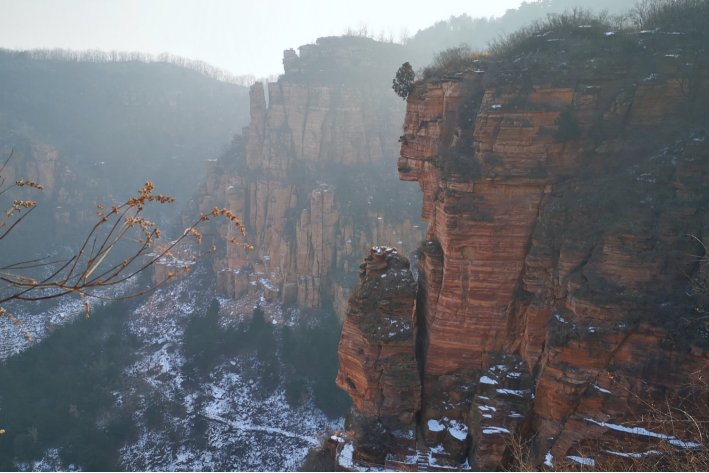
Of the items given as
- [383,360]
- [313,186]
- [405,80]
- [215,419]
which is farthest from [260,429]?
[313,186]

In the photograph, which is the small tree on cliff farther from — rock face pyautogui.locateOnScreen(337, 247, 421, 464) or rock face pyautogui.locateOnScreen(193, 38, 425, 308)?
rock face pyautogui.locateOnScreen(193, 38, 425, 308)

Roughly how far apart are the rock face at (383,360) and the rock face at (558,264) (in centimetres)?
51

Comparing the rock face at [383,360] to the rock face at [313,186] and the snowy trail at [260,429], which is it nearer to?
the snowy trail at [260,429]

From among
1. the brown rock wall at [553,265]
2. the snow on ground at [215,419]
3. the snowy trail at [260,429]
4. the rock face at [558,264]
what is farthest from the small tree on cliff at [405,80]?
the snowy trail at [260,429]

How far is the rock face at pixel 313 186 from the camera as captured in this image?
40000 millimetres

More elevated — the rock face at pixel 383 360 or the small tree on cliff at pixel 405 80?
the small tree on cliff at pixel 405 80

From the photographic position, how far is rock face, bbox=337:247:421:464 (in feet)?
45.9

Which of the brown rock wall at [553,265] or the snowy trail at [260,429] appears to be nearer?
the brown rock wall at [553,265]

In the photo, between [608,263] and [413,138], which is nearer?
[608,263]

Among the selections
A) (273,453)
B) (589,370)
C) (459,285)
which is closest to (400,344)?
(459,285)

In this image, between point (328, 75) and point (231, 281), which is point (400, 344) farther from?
point (328, 75)

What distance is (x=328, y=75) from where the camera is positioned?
4881cm

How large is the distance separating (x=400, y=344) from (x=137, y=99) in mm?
77168

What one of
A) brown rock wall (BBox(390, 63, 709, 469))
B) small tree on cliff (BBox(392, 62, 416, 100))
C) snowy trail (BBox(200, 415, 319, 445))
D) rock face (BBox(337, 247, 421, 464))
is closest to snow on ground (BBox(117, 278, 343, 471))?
snowy trail (BBox(200, 415, 319, 445))
